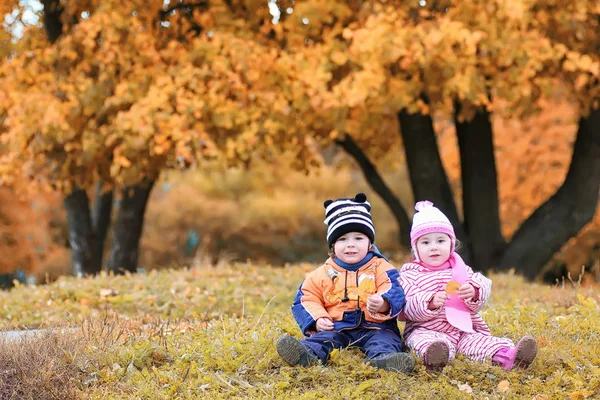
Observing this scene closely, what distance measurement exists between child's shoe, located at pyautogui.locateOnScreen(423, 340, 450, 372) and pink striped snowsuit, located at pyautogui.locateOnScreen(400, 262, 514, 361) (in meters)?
0.14

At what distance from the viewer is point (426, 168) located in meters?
11.6

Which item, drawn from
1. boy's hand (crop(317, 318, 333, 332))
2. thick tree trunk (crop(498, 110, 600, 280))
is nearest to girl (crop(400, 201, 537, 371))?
boy's hand (crop(317, 318, 333, 332))

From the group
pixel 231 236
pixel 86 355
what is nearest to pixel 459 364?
pixel 86 355

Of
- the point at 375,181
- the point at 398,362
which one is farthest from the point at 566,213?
the point at 398,362

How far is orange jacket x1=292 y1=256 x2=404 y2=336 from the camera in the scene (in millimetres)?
4629

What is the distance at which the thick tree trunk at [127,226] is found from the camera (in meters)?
12.8

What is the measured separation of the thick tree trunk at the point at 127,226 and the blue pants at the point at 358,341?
856cm

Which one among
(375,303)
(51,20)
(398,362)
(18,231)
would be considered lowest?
(398,362)

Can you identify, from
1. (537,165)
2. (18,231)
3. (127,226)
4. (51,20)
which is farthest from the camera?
(18,231)

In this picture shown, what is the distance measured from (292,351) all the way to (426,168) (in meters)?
7.60

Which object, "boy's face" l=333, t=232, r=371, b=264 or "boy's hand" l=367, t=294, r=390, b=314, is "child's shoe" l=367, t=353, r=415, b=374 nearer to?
"boy's hand" l=367, t=294, r=390, b=314

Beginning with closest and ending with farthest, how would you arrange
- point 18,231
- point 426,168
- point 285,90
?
→ point 285,90 < point 426,168 < point 18,231

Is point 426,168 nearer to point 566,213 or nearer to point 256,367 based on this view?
point 566,213

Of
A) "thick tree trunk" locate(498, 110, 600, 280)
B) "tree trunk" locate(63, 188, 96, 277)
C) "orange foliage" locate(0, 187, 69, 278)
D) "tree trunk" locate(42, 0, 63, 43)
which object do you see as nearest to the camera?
"thick tree trunk" locate(498, 110, 600, 280)
